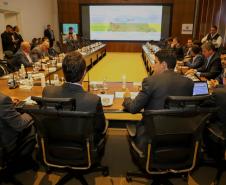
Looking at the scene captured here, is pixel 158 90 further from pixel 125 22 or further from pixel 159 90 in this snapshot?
pixel 125 22

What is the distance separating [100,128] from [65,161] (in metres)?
0.38

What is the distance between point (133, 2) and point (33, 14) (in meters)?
5.19

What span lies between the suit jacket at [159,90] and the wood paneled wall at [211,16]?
25.1ft

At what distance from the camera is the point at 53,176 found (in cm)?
236

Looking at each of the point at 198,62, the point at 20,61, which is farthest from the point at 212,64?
the point at 20,61

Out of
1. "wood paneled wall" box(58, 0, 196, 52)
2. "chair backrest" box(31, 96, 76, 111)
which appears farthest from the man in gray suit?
"wood paneled wall" box(58, 0, 196, 52)

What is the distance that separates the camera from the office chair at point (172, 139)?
1.56 meters

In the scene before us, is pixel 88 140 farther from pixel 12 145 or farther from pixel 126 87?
pixel 126 87

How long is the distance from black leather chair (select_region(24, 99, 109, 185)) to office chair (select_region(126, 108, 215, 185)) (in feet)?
1.21

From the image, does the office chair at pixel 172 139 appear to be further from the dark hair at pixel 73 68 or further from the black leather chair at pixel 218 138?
the dark hair at pixel 73 68

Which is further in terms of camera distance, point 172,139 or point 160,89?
point 160,89

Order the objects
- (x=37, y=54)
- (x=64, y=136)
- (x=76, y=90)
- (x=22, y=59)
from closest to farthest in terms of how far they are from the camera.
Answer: (x=64, y=136) → (x=76, y=90) → (x=22, y=59) → (x=37, y=54)

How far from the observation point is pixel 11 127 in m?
1.94

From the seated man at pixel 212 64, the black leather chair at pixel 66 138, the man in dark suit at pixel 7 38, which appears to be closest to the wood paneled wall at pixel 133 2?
the man in dark suit at pixel 7 38
